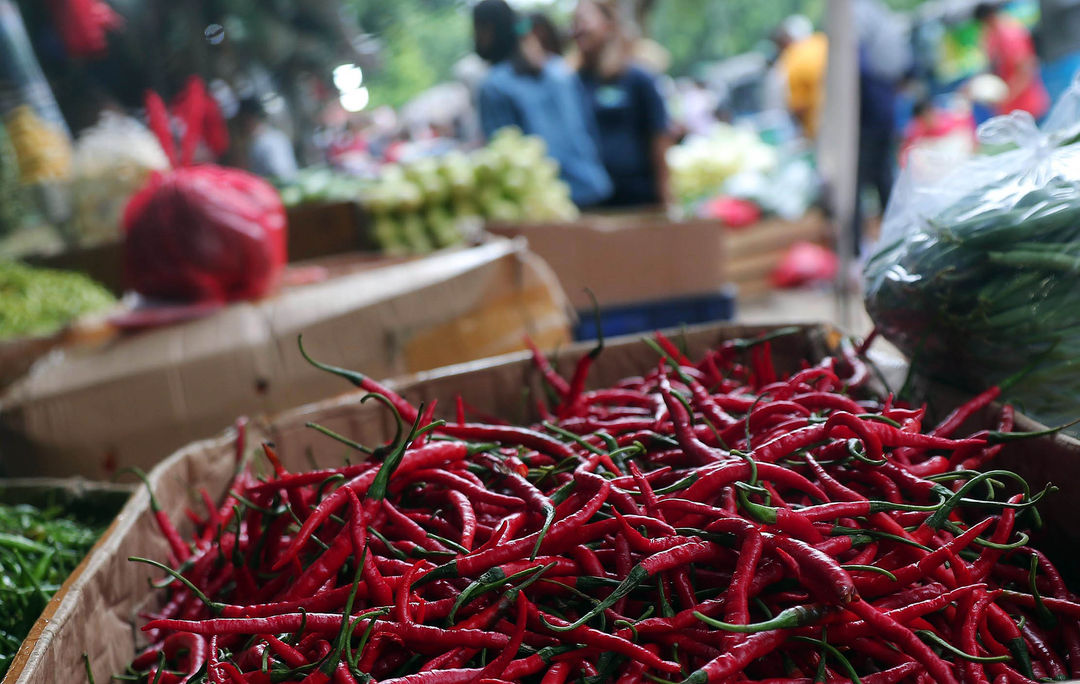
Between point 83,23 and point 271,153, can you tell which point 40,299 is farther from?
point 271,153

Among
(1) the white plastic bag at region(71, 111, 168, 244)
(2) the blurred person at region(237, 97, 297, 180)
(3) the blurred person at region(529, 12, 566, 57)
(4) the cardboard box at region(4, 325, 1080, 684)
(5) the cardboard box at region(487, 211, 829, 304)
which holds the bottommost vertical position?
(5) the cardboard box at region(487, 211, 829, 304)

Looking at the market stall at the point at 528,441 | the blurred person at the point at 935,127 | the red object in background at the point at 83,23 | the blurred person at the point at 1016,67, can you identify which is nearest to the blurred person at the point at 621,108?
the market stall at the point at 528,441

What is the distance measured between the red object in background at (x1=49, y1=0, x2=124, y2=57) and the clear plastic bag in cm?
368

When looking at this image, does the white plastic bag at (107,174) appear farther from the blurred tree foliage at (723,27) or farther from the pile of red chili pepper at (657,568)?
the blurred tree foliage at (723,27)

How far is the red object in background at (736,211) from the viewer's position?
6316 millimetres

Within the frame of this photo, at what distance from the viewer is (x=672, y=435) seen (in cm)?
115

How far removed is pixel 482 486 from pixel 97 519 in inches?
40.8

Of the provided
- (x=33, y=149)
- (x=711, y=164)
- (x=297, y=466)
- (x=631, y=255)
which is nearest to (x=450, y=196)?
(x=631, y=255)

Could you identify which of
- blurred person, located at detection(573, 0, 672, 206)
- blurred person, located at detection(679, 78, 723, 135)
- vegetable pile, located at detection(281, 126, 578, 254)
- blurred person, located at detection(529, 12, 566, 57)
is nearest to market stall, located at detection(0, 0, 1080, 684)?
vegetable pile, located at detection(281, 126, 578, 254)

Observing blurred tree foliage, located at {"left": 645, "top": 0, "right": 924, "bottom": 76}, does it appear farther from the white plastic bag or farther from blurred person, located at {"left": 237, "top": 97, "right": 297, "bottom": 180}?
the white plastic bag

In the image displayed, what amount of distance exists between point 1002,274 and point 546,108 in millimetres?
3914

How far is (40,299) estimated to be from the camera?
2732 millimetres

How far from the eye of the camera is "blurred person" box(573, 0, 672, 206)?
15.2 feet

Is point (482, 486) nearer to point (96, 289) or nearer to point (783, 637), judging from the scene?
point (783, 637)
